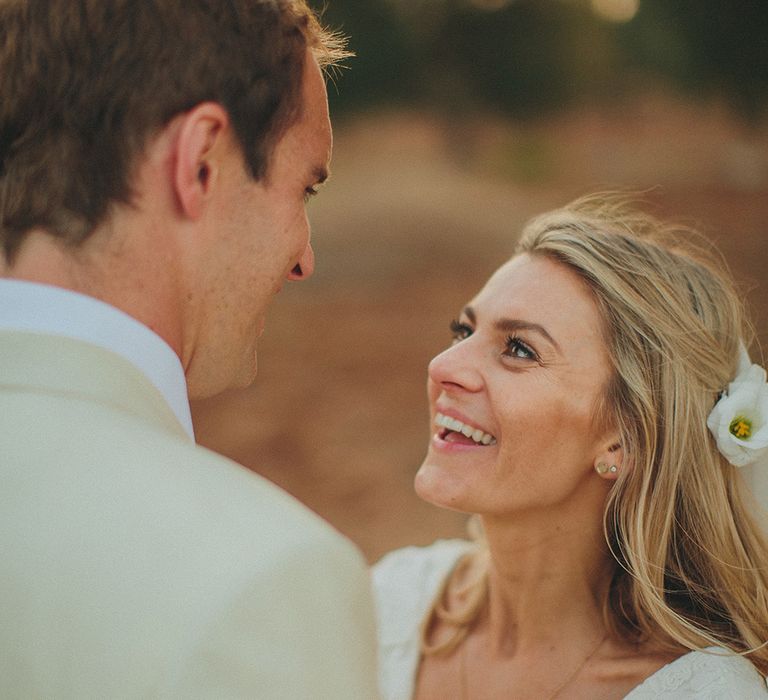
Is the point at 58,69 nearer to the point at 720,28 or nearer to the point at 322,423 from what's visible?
the point at 322,423

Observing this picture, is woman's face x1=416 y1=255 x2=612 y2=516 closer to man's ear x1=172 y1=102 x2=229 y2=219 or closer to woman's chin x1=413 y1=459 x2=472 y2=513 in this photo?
woman's chin x1=413 y1=459 x2=472 y2=513

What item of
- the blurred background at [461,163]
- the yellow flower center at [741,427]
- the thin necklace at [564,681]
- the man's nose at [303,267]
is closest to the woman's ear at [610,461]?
the yellow flower center at [741,427]

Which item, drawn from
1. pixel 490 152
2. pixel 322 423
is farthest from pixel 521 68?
pixel 322 423

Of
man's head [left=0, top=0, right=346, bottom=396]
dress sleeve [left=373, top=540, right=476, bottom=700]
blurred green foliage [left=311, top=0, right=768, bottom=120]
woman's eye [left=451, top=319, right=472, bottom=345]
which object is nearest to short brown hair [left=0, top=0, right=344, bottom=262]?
man's head [left=0, top=0, right=346, bottom=396]

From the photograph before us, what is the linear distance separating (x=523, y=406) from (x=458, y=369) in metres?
0.23

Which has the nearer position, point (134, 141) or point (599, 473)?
point (134, 141)

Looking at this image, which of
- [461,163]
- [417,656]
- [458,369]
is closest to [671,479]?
[458,369]

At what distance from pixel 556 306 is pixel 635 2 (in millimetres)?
13796

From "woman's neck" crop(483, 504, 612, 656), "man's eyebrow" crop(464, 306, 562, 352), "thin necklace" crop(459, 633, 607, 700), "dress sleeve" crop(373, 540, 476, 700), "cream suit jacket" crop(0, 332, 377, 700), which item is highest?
"cream suit jacket" crop(0, 332, 377, 700)

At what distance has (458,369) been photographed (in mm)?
2703

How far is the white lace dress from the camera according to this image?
7.83 ft

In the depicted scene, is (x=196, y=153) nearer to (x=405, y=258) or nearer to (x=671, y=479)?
(x=671, y=479)

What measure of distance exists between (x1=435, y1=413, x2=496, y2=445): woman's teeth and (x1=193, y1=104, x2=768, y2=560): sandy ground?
4.84m

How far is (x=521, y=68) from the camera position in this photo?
17.8 metres
